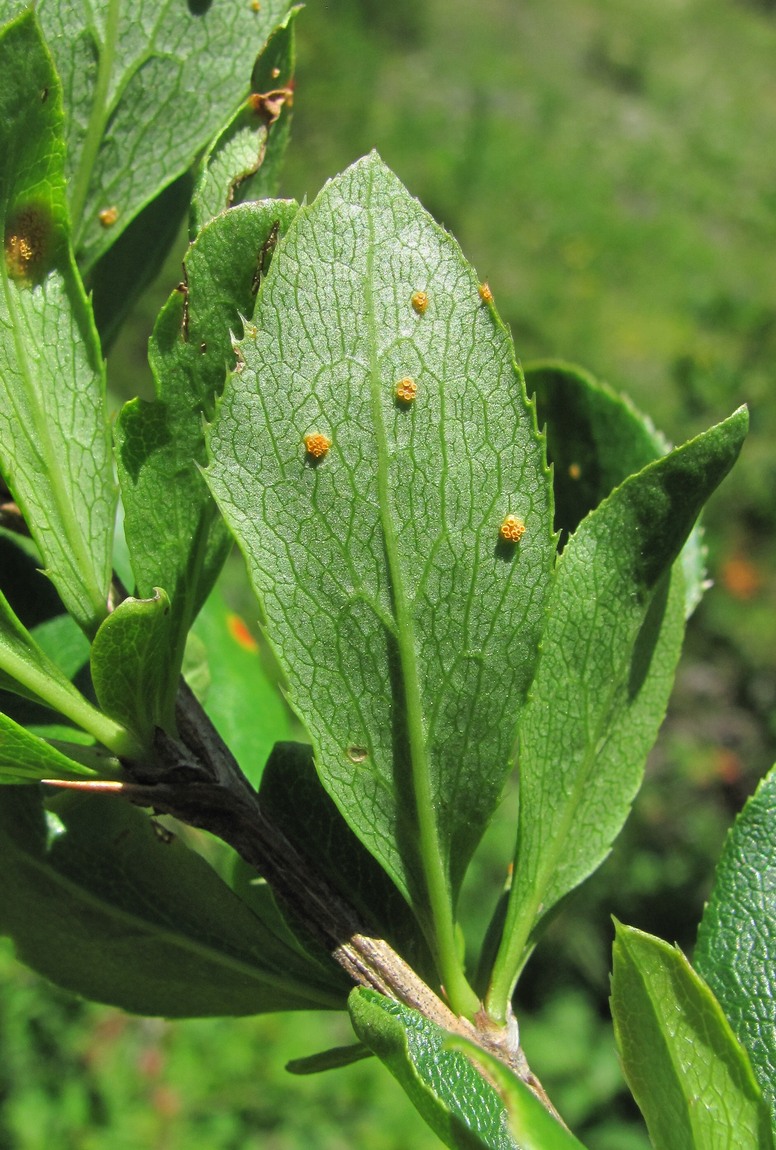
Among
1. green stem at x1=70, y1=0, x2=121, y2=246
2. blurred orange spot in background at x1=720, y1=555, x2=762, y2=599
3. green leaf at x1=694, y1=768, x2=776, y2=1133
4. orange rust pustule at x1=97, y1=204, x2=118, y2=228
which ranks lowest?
blurred orange spot in background at x1=720, y1=555, x2=762, y2=599

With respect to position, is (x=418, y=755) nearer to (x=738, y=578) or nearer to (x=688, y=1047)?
(x=688, y=1047)

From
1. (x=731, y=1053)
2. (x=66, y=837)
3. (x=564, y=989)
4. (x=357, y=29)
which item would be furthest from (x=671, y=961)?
(x=357, y=29)

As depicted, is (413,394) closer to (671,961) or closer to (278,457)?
(278,457)

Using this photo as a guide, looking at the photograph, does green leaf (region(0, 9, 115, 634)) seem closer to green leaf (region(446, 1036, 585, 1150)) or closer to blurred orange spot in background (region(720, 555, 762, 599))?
green leaf (region(446, 1036, 585, 1150))

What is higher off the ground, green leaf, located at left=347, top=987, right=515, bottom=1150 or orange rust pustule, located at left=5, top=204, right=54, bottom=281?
orange rust pustule, located at left=5, top=204, right=54, bottom=281

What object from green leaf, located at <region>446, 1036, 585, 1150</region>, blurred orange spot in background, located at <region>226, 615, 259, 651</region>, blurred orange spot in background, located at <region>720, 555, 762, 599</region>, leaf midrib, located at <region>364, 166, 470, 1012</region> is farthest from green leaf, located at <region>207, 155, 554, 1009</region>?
blurred orange spot in background, located at <region>720, 555, 762, 599</region>

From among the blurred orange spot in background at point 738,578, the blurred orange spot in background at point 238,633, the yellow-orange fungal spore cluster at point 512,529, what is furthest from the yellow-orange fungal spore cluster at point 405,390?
the blurred orange spot in background at point 738,578

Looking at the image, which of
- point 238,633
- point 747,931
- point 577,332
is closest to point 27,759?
point 747,931
